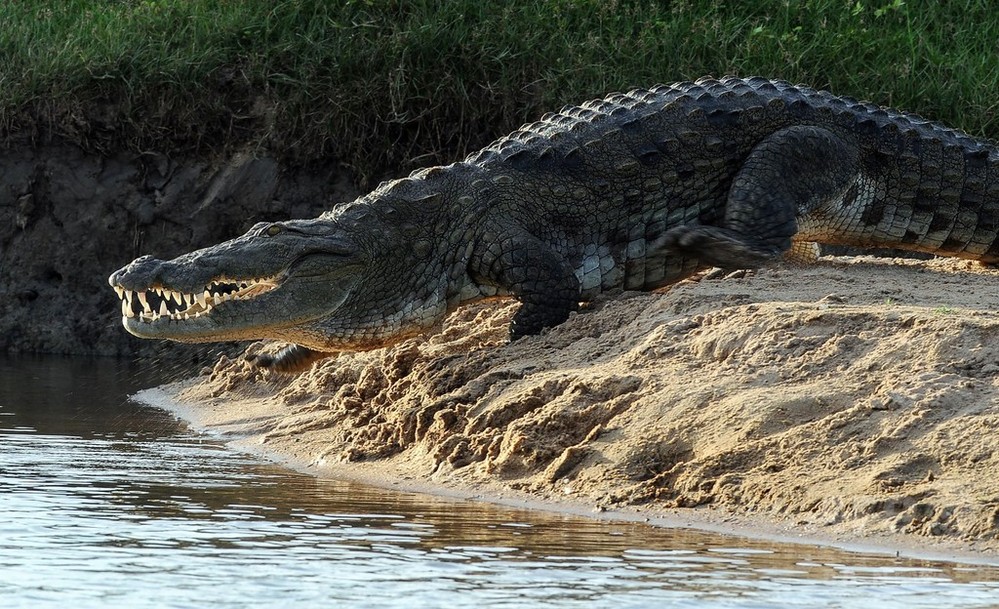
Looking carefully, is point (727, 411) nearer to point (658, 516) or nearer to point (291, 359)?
point (658, 516)

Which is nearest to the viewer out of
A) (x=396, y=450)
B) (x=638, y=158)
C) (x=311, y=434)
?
(x=396, y=450)

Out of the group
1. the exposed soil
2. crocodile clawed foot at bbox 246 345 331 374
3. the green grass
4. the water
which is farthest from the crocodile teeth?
the exposed soil

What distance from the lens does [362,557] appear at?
12.2ft

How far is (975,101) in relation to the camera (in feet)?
29.1

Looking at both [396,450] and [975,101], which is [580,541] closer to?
[396,450]

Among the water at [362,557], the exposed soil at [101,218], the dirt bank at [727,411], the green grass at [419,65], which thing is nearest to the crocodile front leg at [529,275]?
the dirt bank at [727,411]

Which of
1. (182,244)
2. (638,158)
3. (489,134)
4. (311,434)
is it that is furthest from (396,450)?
(182,244)

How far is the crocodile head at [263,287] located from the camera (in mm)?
5969

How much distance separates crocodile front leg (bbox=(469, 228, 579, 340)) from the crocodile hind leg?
25.8 inches

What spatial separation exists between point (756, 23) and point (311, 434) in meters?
4.76

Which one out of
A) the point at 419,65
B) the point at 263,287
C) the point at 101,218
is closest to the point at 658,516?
the point at 263,287

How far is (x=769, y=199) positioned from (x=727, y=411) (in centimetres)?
220

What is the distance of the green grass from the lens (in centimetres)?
919

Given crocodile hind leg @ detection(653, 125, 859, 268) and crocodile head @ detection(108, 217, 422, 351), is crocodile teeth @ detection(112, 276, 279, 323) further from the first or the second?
crocodile hind leg @ detection(653, 125, 859, 268)
